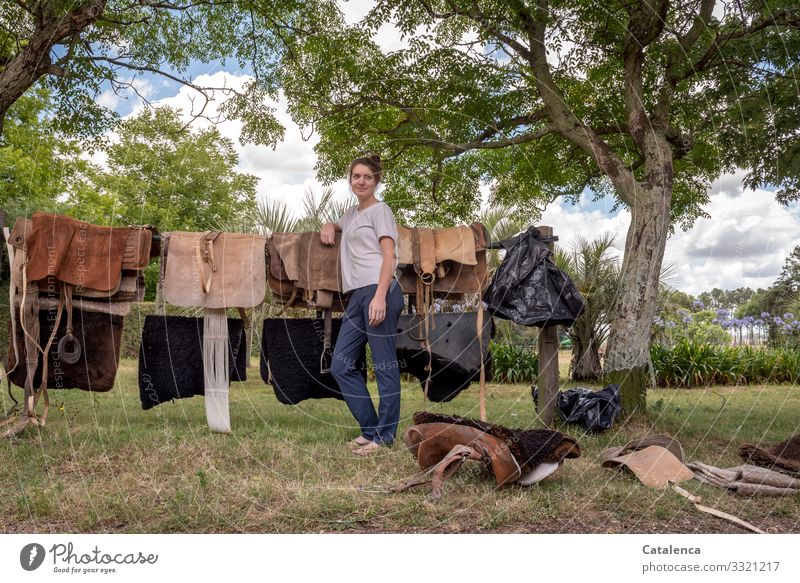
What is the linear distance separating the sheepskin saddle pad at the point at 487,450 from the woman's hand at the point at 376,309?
0.72m

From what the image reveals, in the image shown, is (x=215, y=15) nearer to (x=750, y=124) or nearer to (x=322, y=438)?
(x=322, y=438)

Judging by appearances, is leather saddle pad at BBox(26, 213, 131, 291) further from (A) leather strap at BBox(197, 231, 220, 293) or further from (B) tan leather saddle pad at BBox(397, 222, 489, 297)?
(B) tan leather saddle pad at BBox(397, 222, 489, 297)

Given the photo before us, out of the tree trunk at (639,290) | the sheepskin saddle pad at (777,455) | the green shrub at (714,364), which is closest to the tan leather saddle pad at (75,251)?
the tree trunk at (639,290)

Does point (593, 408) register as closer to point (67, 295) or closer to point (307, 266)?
point (307, 266)

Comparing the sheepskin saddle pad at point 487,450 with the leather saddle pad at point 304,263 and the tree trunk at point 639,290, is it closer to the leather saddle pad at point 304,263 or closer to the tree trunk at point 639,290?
the leather saddle pad at point 304,263

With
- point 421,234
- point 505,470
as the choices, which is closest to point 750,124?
point 421,234

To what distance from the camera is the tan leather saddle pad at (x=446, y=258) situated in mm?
4719

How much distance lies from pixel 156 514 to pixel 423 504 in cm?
116

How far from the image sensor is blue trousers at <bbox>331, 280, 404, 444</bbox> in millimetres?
4148

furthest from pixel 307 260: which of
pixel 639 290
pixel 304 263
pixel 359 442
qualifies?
pixel 639 290

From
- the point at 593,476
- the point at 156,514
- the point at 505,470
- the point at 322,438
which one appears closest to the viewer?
the point at 156,514

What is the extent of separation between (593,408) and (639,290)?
1.12m

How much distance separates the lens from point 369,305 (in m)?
4.07

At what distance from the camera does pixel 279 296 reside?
4707 mm
